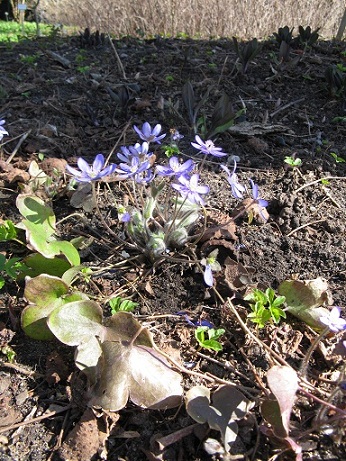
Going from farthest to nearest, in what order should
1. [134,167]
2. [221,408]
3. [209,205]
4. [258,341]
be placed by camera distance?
1. [209,205]
2. [134,167]
3. [258,341]
4. [221,408]

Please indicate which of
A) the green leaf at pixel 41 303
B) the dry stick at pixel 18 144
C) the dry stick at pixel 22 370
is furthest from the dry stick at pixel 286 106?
the dry stick at pixel 22 370

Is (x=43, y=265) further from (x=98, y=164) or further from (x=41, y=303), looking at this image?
(x=98, y=164)

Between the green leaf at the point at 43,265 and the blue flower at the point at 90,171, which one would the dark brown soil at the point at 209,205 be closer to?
the green leaf at the point at 43,265

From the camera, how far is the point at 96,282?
5.38 feet

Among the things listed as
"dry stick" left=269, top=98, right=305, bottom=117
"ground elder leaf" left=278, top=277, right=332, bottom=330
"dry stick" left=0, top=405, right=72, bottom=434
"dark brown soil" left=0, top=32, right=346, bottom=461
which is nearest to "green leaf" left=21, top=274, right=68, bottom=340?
"dark brown soil" left=0, top=32, right=346, bottom=461

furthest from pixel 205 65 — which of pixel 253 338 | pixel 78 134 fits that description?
pixel 253 338

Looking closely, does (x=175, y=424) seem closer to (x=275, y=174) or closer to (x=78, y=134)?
(x=275, y=174)

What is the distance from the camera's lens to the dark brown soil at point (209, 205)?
1.24 metres

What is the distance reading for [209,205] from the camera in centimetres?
197

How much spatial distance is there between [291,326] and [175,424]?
0.53m

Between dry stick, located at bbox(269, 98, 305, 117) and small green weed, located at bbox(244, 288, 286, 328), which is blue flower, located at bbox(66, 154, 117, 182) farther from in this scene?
dry stick, located at bbox(269, 98, 305, 117)

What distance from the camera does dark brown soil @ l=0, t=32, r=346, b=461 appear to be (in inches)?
48.9

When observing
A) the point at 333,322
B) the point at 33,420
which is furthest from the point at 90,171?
the point at 333,322

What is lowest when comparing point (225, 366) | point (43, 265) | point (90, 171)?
point (225, 366)
